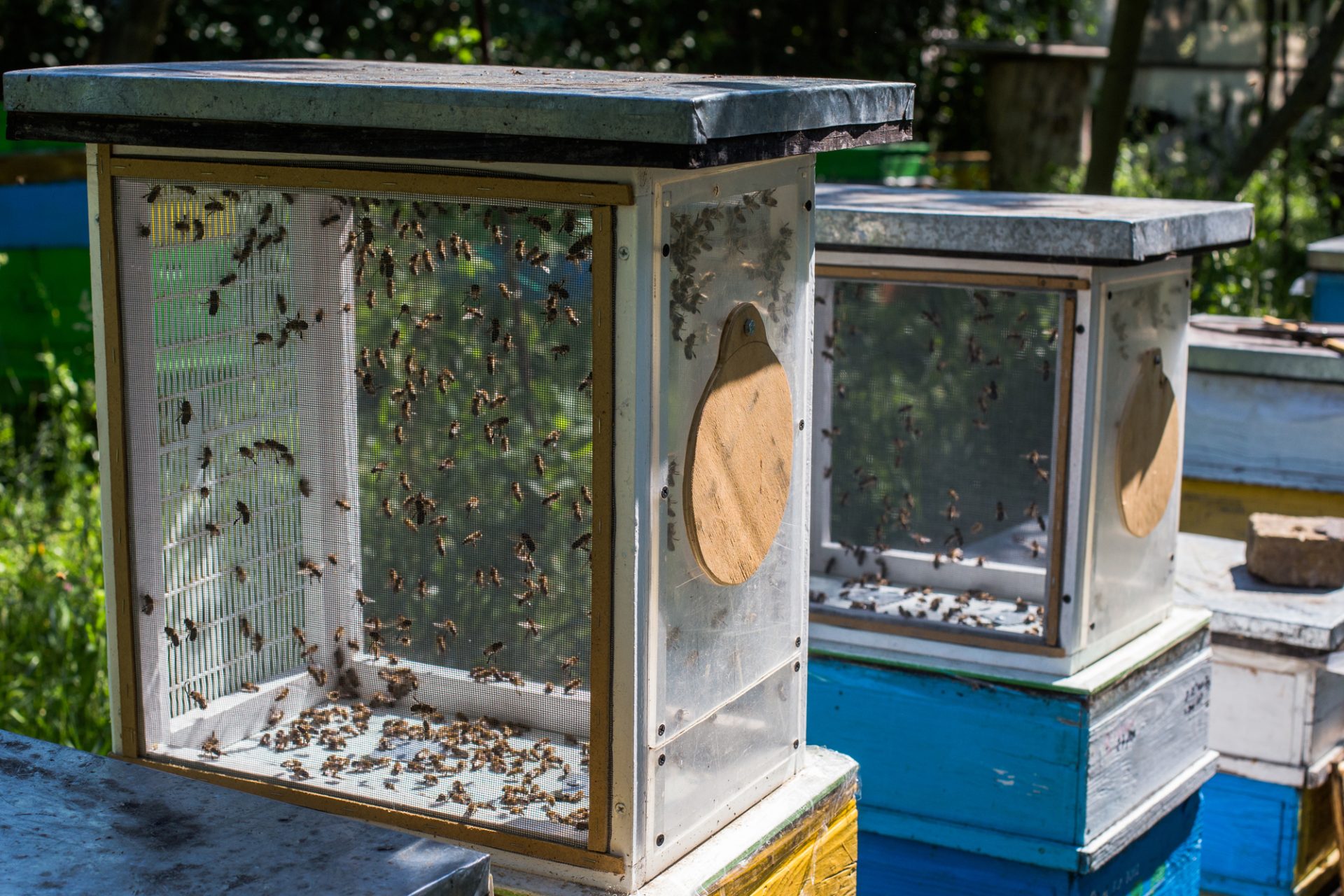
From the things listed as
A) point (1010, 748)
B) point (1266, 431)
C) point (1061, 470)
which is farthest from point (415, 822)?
point (1266, 431)

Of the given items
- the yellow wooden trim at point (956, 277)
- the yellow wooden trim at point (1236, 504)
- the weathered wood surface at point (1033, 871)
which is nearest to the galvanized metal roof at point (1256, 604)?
the weathered wood surface at point (1033, 871)

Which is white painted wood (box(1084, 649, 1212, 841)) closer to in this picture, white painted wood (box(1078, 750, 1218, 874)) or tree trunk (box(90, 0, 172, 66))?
white painted wood (box(1078, 750, 1218, 874))

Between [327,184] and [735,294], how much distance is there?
1.93 ft

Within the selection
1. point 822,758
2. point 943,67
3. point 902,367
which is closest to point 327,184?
point 822,758

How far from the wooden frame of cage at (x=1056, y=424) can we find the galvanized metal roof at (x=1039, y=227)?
0.05 m

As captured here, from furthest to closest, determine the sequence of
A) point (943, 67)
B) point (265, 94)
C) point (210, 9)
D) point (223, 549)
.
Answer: point (943, 67), point (210, 9), point (223, 549), point (265, 94)

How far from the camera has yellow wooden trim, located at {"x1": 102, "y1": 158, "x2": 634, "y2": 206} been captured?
1.80 metres

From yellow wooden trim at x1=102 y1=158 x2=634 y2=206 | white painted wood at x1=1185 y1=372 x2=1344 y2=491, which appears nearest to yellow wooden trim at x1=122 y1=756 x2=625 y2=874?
yellow wooden trim at x1=102 y1=158 x2=634 y2=206

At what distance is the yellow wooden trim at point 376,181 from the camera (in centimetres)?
180

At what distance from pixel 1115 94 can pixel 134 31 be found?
4471 mm

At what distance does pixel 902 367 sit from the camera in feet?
12.1

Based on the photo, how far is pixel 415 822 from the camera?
2.05 metres

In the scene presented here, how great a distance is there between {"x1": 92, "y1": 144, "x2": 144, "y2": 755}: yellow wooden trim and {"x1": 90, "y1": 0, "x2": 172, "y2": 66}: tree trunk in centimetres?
465

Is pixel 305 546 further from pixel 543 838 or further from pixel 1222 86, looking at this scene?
pixel 1222 86
